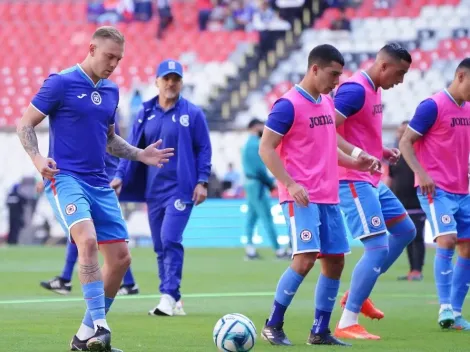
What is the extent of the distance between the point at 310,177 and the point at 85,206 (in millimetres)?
1807

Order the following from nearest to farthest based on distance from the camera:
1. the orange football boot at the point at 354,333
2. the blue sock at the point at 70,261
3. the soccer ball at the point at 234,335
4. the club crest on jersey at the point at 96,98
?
1. the soccer ball at the point at 234,335
2. the club crest on jersey at the point at 96,98
3. the orange football boot at the point at 354,333
4. the blue sock at the point at 70,261

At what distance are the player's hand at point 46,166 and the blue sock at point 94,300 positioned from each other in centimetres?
83

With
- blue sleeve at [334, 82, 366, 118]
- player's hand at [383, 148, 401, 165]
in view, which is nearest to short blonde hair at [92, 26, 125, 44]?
blue sleeve at [334, 82, 366, 118]

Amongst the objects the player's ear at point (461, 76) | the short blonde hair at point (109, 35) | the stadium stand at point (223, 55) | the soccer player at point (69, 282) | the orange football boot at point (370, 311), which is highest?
the stadium stand at point (223, 55)

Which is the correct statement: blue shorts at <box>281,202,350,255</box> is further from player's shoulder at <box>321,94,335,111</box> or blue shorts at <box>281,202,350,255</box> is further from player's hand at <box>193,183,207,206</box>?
player's hand at <box>193,183,207,206</box>

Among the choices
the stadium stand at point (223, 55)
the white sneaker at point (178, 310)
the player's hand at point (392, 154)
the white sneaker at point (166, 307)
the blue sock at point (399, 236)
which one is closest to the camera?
the blue sock at point (399, 236)

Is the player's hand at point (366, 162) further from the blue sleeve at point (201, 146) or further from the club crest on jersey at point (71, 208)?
the blue sleeve at point (201, 146)

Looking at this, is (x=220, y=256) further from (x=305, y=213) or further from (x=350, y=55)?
(x=305, y=213)

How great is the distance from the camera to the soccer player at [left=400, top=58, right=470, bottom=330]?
32.5ft

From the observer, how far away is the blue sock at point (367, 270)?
9.21 metres

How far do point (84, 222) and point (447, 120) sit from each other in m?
3.86

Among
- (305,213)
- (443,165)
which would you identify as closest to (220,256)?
(443,165)

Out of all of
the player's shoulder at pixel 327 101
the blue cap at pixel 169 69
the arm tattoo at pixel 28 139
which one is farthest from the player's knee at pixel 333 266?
the blue cap at pixel 169 69

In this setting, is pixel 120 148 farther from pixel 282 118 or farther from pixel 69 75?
pixel 282 118
